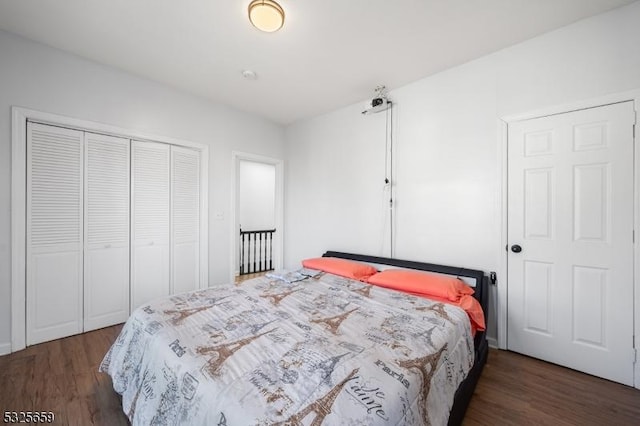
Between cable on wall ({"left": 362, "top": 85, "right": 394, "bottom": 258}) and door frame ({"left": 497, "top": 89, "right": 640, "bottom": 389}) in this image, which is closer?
door frame ({"left": 497, "top": 89, "right": 640, "bottom": 389})

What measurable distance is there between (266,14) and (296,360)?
87.2 inches

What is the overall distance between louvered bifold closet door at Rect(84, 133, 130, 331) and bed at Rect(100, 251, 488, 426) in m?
1.29

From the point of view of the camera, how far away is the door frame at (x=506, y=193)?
1840mm

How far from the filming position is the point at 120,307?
288 cm

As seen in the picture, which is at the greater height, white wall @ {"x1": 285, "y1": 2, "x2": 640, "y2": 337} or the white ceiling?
the white ceiling

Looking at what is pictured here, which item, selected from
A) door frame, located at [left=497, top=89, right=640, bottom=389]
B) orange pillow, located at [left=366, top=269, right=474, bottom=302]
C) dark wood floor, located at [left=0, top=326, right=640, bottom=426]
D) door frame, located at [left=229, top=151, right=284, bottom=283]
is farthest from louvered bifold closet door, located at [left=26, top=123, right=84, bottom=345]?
door frame, located at [left=497, top=89, right=640, bottom=389]

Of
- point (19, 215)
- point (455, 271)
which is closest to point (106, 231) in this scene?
point (19, 215)

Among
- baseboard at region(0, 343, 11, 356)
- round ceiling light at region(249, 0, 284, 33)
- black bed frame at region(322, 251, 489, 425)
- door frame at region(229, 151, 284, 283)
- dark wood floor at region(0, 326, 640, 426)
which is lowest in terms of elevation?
dark wood floor at region(0, 326, 640, 426)

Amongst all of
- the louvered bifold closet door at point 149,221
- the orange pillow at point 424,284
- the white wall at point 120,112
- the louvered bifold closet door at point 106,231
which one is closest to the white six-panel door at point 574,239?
the orange pillow at point 424,284

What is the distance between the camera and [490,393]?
181 cm

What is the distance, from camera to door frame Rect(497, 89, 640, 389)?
184 centimetres

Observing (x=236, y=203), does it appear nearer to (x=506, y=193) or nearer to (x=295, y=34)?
(x=295, y=34)

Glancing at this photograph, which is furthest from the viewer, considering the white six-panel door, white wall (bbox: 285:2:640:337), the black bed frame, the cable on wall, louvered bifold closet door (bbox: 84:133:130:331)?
the cable on wall

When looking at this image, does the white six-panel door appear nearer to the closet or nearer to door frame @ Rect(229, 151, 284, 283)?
door frame @ Rect(229, 151, 284, 283)
